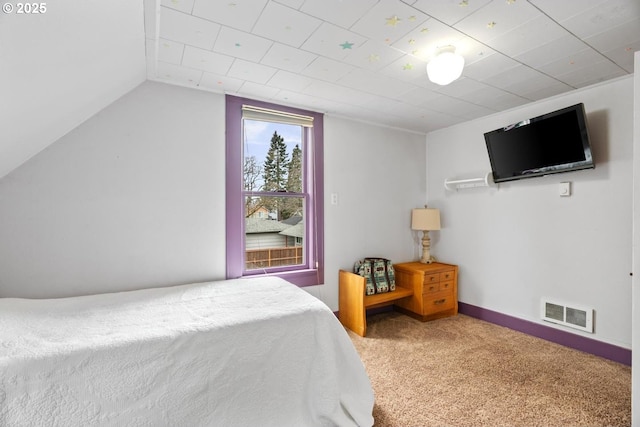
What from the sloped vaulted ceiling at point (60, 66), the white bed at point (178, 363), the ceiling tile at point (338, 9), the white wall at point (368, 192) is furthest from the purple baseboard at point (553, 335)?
the sloped vaulted ceiling at point (60, 66)

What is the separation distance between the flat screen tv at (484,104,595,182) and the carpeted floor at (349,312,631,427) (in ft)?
5.18

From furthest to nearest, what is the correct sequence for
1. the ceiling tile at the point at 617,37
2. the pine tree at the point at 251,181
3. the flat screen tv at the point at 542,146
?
the pine tree at the point at 251,181 → the flat screen tv at the point at 542,146 → the ceiling tile at the point at 617,37

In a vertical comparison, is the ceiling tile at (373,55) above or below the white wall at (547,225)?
above

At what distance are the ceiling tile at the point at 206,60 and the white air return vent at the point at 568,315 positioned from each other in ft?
11.3

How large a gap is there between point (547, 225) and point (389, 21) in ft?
7.89

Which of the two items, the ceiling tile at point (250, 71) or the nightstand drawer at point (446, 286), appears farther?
the nightstand drawer at point (446, 286)

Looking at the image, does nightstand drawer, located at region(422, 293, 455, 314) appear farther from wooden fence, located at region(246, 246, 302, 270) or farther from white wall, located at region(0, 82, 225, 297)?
white wall, located at region(0, 82, 225, 297)

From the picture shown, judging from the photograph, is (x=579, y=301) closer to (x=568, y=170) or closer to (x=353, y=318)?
(x=568, y=170)

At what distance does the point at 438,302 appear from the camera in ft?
10.9

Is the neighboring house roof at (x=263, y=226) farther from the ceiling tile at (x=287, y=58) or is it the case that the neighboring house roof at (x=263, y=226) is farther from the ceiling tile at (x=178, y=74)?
the ceiling tile at (x=287, y=58)

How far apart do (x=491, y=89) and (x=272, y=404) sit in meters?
2.87

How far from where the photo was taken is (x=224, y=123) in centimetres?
264

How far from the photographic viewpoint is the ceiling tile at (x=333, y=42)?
1729 mm

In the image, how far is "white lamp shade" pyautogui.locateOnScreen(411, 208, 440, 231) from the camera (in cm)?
353
